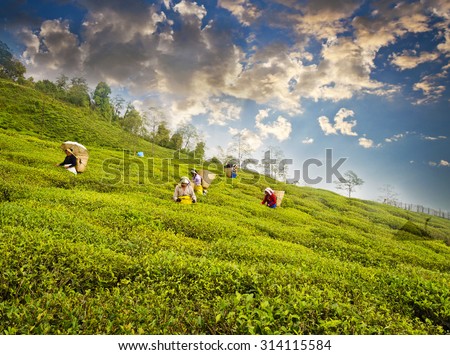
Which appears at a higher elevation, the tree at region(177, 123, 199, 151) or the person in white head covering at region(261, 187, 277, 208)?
the tree at region(177, 123, 199, 151)

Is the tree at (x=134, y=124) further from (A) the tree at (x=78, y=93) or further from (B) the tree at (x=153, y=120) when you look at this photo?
(A) the tree at (x=78, y=93)

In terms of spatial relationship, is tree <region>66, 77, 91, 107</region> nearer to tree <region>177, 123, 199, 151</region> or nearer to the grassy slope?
tree <region>177, 123, 199, 151</region>

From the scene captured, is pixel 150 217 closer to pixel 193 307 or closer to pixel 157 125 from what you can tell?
pixel 193 307

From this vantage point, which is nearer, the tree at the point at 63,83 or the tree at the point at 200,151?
the tree at the point at 200,151

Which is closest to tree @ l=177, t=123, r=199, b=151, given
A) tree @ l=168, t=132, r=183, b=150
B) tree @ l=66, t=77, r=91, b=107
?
tree @ l=168, t=132, r=183, b=150

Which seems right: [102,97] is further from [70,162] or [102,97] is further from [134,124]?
[70,162]

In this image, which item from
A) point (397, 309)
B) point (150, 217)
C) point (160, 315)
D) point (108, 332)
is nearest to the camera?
point (108, 332)

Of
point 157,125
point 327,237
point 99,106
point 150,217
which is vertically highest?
point 99,106

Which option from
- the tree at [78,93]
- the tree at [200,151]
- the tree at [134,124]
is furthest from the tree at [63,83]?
the tree at [200,151]

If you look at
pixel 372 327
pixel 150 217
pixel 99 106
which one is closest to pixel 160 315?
pixel 372 327

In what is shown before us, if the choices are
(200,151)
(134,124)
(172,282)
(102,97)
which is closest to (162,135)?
Result: (134,124)

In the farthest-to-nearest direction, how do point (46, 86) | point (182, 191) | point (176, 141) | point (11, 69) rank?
point (46, 86)
point (11, 69)
point (176, 141)
point (182, 191)

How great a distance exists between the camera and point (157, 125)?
5997cm
